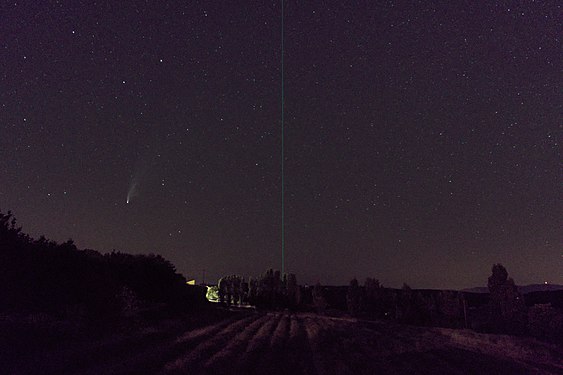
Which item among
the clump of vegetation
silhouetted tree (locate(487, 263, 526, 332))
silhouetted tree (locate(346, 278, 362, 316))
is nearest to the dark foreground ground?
the clump of vegetation

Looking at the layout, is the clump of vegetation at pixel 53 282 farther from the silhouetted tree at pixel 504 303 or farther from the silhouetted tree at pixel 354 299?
the silhouetted tree at pixel 354 299

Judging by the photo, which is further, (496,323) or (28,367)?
(496,323)

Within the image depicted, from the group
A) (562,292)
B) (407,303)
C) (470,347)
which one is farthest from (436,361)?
(562,292)

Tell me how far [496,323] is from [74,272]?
66334 mm

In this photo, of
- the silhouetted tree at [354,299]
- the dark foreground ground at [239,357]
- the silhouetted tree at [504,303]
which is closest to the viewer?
the dark foreground ground at [239,357]

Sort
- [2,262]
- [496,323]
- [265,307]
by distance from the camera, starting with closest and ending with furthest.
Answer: [2,262], [496,323], [265,307]

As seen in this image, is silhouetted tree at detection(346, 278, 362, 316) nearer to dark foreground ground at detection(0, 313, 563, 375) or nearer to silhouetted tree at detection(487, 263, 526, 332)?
silhouetted tree at detection(487, 263, 526, 332)

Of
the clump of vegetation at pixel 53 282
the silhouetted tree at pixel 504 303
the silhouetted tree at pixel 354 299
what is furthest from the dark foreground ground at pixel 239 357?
the silhouetted tree at pixel 354 299

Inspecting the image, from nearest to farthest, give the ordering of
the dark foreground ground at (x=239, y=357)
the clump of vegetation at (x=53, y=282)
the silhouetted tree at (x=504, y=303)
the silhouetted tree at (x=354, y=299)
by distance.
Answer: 1. the dark foreground ground at (x=239, y=357)
2. the clump of vegetation at (x=53, y=282)
3. the silhouetted tree at (x=504, y=303)
4. the silhouetted tree at (x=354, y=299)

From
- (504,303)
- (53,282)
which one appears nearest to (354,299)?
(504,303)

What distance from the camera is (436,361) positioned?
78.3 feet

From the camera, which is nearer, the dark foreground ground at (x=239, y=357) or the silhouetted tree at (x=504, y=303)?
the dark foreground ground at (x=239, y=357)

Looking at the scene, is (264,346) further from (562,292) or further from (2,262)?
(562,292)

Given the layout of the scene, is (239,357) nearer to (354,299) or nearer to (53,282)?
(53,282)
